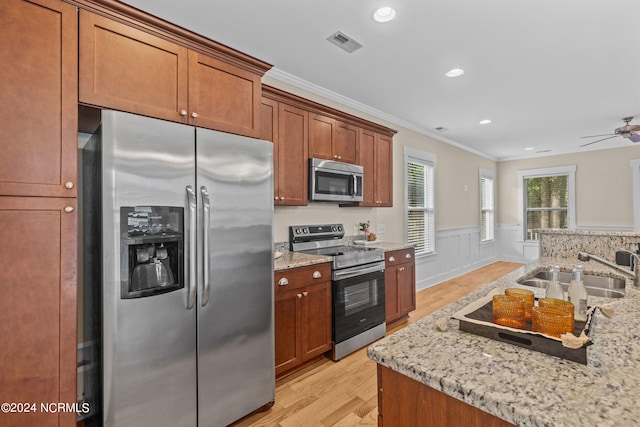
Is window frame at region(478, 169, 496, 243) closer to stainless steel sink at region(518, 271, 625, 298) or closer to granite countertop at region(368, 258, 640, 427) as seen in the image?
stainless steel sink at region(518, 271, 625, 298)

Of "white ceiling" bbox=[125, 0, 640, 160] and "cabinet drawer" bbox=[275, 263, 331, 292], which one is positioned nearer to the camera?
"white ceiling" bbox=[125, 0, 640, 160]

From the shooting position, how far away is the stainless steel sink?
183 cm

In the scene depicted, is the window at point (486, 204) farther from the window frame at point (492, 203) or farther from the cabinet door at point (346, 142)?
the cabinet door at point (346, 142)

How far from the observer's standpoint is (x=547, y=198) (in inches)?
279

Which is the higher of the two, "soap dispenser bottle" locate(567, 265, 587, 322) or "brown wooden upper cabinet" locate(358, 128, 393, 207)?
"brown wooden upper cabinet" locate(358, 128, 393, 207)

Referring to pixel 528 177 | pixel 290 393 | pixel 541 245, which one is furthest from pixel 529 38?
pixel 528 177

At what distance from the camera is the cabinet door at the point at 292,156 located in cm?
274

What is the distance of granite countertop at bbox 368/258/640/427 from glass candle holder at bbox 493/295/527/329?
3.9 inches

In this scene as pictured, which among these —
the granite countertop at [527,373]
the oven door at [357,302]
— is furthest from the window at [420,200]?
the granite countertop at [527,373]

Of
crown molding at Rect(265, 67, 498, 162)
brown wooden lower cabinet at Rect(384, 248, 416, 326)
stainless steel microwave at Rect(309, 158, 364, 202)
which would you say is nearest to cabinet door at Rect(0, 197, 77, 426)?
stainless steel microwave at Rect(309, 158, 364, 202)

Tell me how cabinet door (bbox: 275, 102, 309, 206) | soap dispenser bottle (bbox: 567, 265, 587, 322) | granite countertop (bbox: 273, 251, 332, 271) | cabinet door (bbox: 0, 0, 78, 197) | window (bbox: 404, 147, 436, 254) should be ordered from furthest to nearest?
window (bbox: 404, 147, 436, 254)
cabinet door (bbox: 275, 102, 309, 206)
granite countertop (bbox: 273, 251, 332, 271)
cabinet door (bbox: 0, 0, 78, 197)
soap dispenser bottle (bbox: 567, 265, 587, 322)

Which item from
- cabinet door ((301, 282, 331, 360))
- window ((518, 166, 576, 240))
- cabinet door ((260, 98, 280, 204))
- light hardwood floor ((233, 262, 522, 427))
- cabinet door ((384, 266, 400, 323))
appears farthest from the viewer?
window ((518, 166, 576, 240))

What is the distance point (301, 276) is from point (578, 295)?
1.71 meters


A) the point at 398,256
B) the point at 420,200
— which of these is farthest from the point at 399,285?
the point at 420,200
